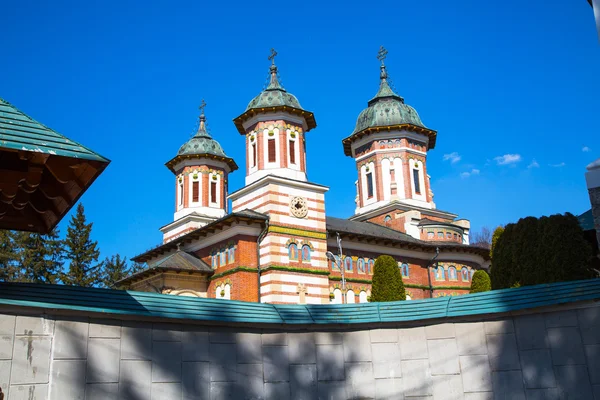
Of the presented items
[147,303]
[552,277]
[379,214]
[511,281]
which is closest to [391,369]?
[147,303]

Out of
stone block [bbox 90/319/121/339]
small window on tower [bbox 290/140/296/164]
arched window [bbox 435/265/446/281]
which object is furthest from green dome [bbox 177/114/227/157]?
stone block [bbox 90/319/121/339]

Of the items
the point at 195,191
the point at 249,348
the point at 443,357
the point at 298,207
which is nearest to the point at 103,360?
the point at 249,348

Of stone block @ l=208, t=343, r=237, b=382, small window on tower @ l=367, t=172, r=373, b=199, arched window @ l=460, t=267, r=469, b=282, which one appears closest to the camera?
stone block @ l=208, t=343, r=237, b=382

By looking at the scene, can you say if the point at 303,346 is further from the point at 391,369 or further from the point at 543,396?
the point at 543,396

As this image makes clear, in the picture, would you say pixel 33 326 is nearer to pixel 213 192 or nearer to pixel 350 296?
pixel 350 296

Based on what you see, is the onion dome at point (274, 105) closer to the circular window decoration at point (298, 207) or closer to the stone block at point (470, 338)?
the circular window decoration at point (298, 207)

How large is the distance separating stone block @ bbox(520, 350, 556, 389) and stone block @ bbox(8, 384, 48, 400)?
649 cm

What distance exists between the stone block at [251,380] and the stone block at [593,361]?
461 cm

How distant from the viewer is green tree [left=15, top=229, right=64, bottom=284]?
48625 millimetres

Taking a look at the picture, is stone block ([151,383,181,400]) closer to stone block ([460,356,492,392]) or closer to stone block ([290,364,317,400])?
stone block ([290,364,317,400])

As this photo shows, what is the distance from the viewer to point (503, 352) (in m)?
9.01

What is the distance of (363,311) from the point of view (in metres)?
9.78

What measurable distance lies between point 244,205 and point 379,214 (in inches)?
474

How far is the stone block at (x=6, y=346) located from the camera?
24.1 feet
